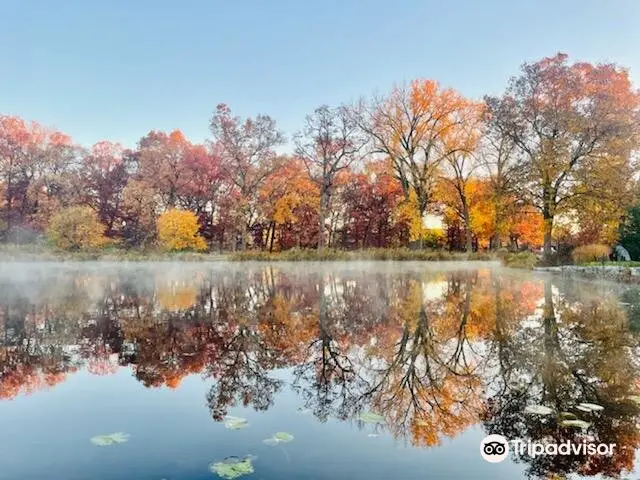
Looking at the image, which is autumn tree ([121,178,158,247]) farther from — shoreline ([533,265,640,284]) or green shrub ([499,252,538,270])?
shoreline ([533,265,640,284])

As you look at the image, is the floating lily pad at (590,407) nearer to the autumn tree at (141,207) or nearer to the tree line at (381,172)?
the tree line at (381,172)

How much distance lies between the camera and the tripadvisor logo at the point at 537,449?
3.44 metres

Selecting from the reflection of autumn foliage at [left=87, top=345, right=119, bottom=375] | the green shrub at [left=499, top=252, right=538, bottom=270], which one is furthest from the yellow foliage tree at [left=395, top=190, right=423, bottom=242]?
the reflection of autumn foliage at [left=87, top=345, right=119, bottom=375]

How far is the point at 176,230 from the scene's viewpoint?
40.5 m

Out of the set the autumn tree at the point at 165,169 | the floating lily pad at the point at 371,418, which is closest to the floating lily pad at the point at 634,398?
the floating lily pad at the point at 371,418

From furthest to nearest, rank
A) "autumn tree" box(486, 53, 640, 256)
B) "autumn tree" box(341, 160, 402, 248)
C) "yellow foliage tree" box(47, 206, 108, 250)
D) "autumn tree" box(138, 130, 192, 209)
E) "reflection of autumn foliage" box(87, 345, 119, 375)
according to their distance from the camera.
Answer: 1. "autumn tree" box(341, 160, 402, 248)
2. "autumn tree" box(138, 130, 192, 209)
3. "yellow foliage tree" box(47, 206, 108, 250)
4. "autumn tree" box(486, 53, 640, 256)
5. "reflection of autumn foliage" box(87, 345, 119, 375)

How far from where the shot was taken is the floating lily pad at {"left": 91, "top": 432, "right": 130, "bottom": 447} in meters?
3.63

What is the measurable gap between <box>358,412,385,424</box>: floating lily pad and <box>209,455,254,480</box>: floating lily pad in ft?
3.69

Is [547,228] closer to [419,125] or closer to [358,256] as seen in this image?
[358,256]

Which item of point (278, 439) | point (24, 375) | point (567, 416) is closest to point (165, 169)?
point (24, 375)

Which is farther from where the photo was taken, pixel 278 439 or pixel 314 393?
pixel 314 393

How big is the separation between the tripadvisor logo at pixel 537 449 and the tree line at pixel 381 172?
20.5 meters

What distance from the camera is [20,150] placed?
4412 centimetres

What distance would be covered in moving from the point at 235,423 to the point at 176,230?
38.2 meters
